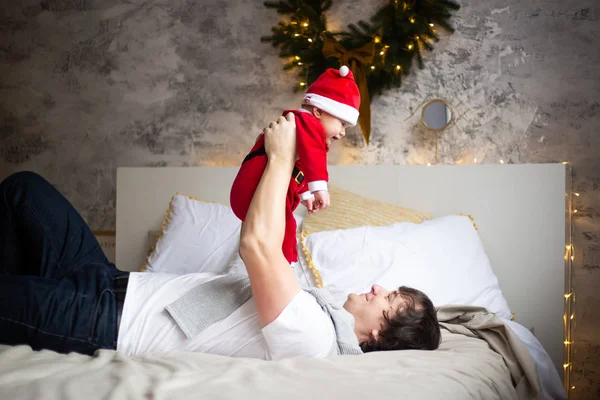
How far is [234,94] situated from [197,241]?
37.3 inches

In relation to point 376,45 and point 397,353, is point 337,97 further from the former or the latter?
point 376,45

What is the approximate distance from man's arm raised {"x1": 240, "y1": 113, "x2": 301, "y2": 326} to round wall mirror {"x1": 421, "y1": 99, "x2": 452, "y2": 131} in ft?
4.31

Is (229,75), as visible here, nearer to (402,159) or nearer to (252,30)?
(252,30)

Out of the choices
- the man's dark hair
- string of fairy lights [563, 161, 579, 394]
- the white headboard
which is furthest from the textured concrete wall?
the man's dark hair

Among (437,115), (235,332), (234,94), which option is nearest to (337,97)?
(235,332)

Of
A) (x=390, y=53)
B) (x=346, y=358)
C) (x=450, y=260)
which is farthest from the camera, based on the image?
(x=390, y=53)

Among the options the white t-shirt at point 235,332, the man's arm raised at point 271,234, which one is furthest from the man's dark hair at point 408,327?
the man's arm raised at point 271,234

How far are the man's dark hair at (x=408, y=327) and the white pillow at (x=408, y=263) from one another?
489mm

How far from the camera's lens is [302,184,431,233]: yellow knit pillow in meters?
2.26

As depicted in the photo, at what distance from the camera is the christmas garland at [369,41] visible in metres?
Result: 2.57

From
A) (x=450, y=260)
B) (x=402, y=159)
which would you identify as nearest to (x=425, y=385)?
(x=450, y=260)

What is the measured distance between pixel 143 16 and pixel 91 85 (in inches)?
19.6

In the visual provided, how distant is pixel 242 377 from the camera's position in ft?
3.59

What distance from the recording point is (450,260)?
6.98 feet
